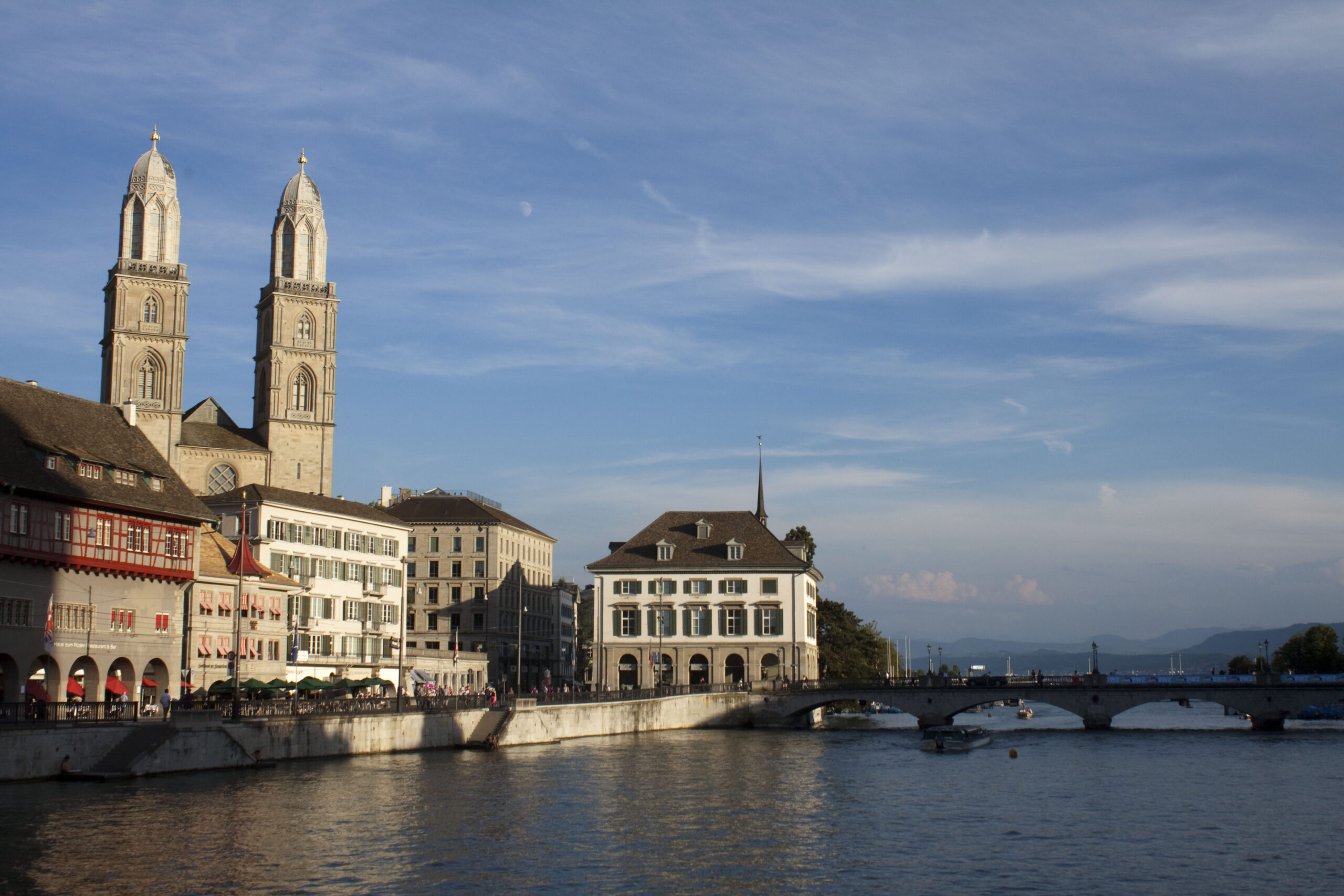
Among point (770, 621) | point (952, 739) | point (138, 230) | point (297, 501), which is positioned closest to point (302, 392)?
point (138, 230)

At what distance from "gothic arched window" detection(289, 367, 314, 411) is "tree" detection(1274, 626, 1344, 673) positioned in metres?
105

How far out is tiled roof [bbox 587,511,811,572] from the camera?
10844cm

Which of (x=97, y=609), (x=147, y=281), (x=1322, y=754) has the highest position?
(x=147, y=281)

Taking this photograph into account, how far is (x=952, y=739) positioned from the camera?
81000 millimetres

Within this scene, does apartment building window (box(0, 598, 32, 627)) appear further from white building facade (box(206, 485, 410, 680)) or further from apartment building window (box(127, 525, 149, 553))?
white building facade (box(206, 485, 410, 680))

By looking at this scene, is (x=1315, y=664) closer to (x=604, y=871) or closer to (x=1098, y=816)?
(x=1098, y=816)

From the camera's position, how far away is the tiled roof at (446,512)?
129625 mm

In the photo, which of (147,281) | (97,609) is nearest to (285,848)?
(97,609)

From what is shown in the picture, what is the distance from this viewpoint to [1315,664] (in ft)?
474

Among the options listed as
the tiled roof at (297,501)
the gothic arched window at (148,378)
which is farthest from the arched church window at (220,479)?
the tiled roof at (297,501)

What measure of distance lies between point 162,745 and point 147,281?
69.0 m

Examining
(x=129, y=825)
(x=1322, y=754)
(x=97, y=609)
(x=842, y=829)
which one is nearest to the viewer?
(x=129, y=825)

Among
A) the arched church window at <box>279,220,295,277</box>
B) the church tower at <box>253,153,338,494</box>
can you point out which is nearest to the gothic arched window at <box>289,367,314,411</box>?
the church tower at <box>253,153,338,494</box>

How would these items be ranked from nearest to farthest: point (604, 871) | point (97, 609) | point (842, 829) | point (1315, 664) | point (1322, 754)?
point (604, 871), point (842, 829), point (97, 609), point (1322, 754), point (1315, 664)
